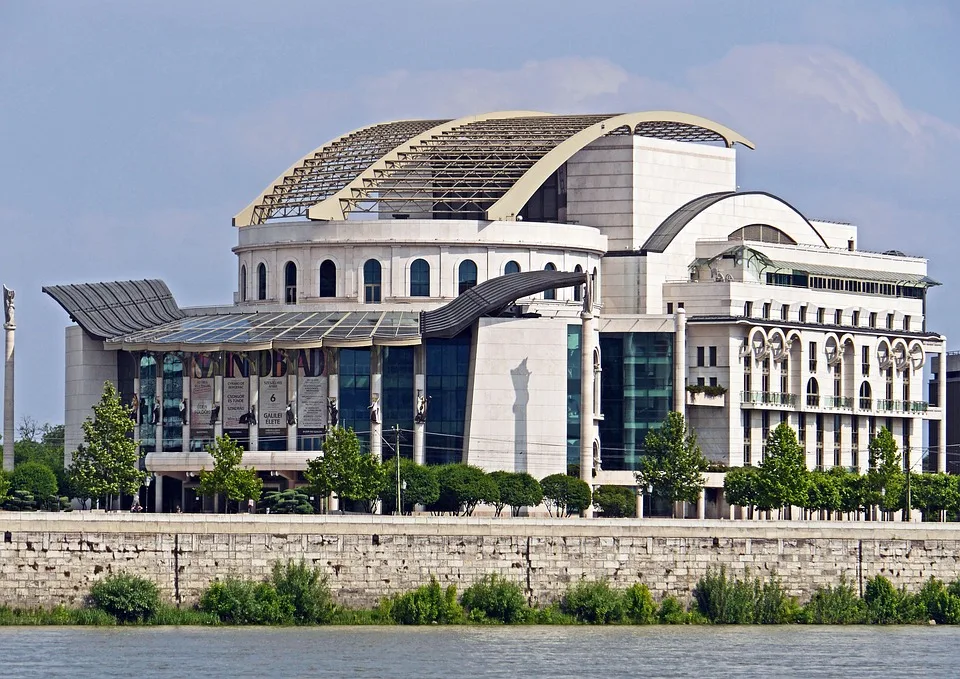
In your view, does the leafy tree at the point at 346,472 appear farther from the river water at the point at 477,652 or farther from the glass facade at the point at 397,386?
the river water at the point at 477,652

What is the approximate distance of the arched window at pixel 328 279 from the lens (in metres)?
177

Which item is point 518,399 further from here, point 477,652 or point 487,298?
point 477,652

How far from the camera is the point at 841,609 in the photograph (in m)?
130

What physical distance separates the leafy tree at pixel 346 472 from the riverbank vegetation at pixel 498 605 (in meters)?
25.7

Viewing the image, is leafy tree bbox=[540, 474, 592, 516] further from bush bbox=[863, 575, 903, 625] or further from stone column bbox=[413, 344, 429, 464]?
bush bbox=[863, 575, 903, 625]

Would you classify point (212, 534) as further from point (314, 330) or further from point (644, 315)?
point (644, 315)

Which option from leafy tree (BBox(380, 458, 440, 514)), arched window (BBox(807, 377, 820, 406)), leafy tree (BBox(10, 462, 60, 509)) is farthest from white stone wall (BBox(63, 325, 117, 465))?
arched window (BBox(807, 377, 820, 406))

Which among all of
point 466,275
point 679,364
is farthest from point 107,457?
point 679,364

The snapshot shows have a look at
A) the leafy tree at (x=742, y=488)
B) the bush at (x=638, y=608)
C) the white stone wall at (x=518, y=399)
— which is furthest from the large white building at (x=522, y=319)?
the bush at (x=638, y=608)

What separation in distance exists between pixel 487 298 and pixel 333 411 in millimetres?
11594

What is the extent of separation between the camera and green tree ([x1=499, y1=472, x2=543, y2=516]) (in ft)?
522

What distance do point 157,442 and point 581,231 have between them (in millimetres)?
31154

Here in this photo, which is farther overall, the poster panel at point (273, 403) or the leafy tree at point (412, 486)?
the poster panel at point (273, 403)

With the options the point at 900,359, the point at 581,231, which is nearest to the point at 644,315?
the point at 581,231
